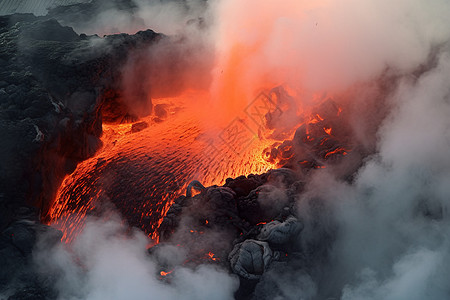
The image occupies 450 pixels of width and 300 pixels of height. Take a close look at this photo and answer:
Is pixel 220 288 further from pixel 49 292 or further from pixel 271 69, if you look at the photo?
pixel 271 69

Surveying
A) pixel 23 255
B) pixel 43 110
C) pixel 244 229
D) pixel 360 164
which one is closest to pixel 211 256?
pixel 244 229

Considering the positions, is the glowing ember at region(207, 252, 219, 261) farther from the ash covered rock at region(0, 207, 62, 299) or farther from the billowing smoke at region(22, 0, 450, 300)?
the ash covered rock at region(0, 207, 62, 299)

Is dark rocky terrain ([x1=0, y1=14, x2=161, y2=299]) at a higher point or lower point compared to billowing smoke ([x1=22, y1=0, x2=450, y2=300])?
lower

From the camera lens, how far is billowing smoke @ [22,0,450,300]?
611 cm

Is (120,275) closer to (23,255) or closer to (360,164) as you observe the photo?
(23,255)

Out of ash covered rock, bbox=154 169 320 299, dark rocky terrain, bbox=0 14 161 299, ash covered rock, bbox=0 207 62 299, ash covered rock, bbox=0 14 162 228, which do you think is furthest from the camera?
ash covered rock, bbox=0 14 162 228

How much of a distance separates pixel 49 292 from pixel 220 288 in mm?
2788

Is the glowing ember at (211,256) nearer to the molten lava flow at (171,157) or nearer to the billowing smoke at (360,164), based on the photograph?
the billowing smoke at (360,164)

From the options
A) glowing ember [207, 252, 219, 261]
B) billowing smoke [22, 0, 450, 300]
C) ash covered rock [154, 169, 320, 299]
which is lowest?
glowing ember [207, 252, 219, 261]

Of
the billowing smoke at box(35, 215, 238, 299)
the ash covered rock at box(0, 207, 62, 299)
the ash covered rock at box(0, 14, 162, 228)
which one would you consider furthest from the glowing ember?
the ash covered rock at box(0, 14, 162, 228)

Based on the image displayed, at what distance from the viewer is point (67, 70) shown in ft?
28.5

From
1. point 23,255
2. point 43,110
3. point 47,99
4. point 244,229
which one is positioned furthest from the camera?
point 47,99

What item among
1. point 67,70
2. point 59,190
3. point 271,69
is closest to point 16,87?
point 67,70

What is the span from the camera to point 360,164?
783 centimetres
